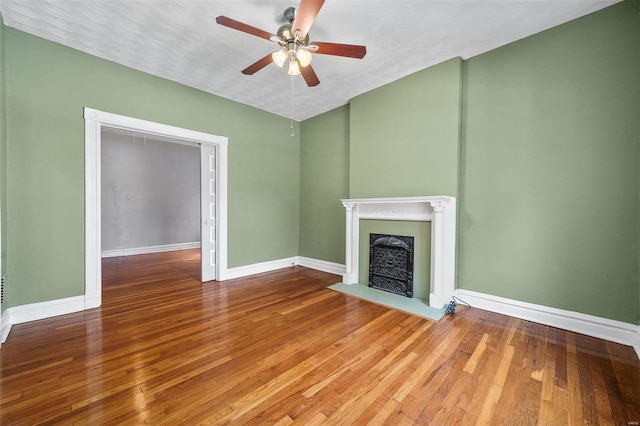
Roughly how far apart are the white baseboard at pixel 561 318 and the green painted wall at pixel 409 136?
1.27 meters

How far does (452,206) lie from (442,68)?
A: 1659mm

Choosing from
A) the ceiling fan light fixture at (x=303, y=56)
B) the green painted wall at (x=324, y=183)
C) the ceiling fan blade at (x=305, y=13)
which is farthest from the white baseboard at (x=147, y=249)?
the ceiling fan blade at (x=305, y=13)

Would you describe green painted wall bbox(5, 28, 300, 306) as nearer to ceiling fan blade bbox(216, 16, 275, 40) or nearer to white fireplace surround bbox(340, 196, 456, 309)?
ceiling fan blade bbox(216, 16, 275, 40)

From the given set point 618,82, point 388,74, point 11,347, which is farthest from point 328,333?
point 618,82

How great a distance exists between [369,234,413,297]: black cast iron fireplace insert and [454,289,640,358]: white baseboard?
0.61 m

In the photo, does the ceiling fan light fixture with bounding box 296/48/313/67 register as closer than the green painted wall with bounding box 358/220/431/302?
Yes

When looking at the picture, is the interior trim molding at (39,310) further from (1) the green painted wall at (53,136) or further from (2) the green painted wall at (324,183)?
(2) the green painted wall at (324,183)

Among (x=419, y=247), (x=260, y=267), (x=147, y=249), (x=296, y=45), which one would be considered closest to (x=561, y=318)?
(x=419, y=247)

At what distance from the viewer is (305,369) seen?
1850 mm

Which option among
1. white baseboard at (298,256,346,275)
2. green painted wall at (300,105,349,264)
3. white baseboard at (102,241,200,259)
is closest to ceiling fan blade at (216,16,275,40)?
green painted wall at (300,105,349,264)

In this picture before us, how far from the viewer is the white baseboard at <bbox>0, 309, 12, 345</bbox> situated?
7.22ft

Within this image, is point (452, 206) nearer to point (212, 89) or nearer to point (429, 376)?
point (429, 376)

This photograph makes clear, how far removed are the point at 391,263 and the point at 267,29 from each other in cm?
303

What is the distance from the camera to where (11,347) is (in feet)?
6.95
